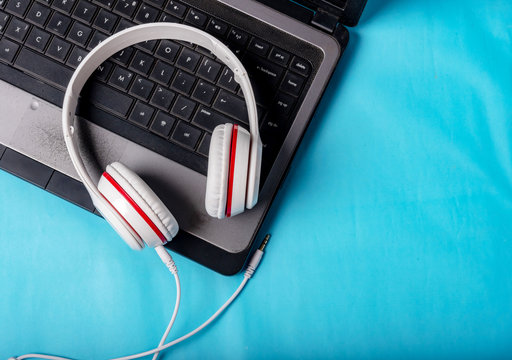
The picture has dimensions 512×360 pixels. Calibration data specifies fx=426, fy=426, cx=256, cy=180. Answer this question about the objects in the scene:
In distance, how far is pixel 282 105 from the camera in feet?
1.81

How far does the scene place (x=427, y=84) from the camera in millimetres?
625

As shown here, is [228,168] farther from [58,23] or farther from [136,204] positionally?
[58,23]

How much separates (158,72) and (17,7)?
0.68 ft

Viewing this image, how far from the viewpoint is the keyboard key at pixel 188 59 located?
0.55 m

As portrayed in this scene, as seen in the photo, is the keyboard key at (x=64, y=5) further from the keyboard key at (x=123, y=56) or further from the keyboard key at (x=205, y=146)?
the keyboard key at (x=205, y=146)

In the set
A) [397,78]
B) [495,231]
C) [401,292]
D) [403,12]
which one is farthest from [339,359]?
[403,12]

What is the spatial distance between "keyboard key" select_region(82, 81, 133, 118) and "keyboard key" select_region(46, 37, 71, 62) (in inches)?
2.2

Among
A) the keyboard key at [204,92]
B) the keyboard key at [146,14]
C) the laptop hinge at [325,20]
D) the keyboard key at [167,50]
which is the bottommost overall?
the keyboard key at [204,92]

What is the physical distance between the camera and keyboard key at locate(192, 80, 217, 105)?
0.55 meters

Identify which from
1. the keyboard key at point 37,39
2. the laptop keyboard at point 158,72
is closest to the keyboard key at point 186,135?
the laptop keyboard at point 158,72

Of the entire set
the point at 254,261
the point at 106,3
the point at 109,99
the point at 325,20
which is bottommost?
the point at 254,261

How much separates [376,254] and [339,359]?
155mm

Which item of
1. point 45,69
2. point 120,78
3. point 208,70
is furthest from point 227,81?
point 45,69

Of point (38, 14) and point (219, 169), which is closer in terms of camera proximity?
point (219, 169)
